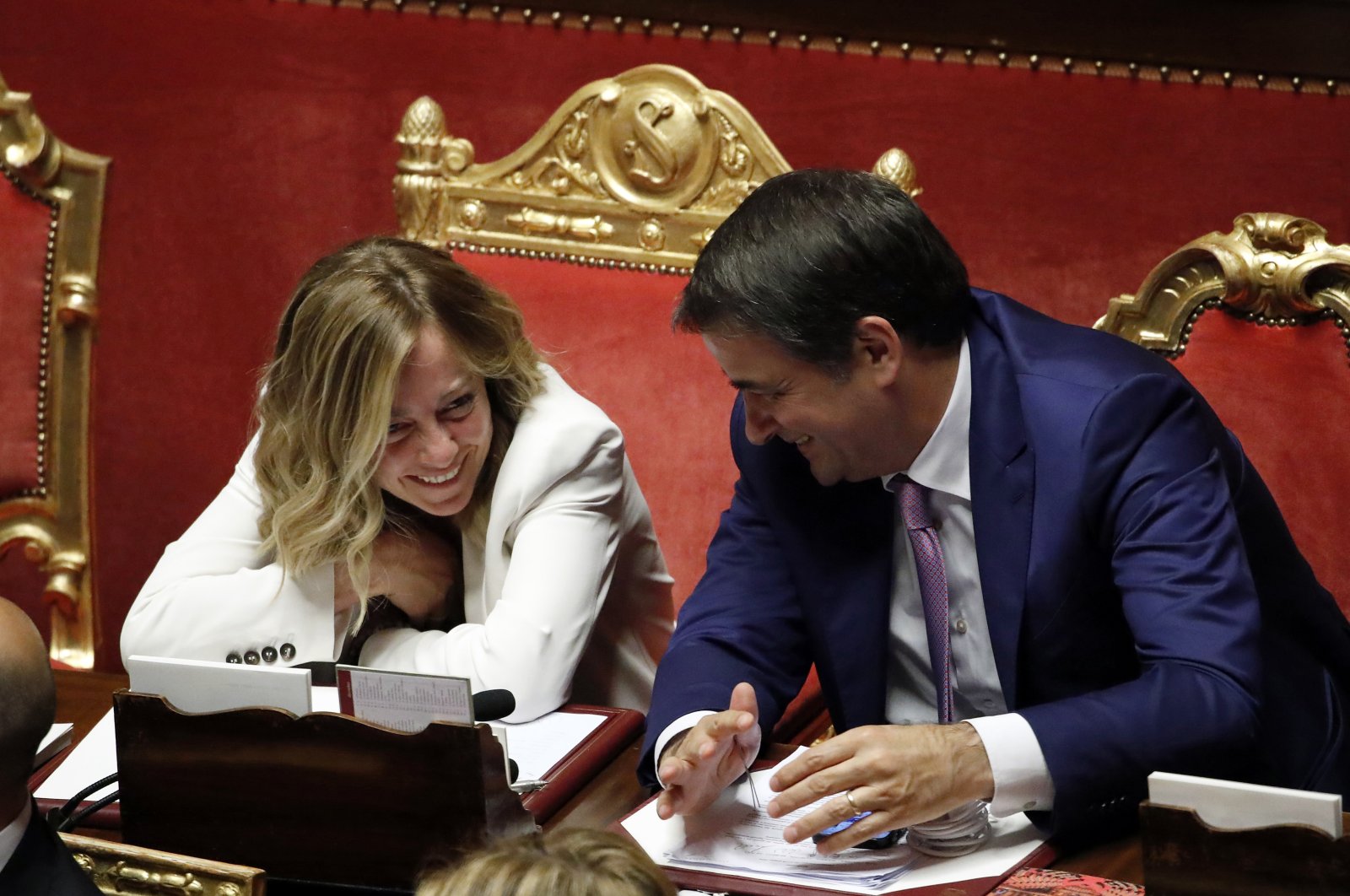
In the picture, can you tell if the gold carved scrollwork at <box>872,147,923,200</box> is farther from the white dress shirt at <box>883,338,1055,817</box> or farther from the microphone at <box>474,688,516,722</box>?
the microphone at <box>474,688,516,722</box>

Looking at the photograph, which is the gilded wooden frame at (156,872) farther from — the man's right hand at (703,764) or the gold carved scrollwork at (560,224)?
the gold carved scrollwork at (560,224)

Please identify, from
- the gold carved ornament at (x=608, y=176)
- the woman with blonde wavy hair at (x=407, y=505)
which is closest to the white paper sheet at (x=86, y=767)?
the woman with blonde wavy hair at (x=407, y=505)

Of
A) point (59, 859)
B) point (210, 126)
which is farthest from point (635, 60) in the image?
point (59, 859)

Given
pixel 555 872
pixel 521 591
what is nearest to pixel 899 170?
pixel 521 591

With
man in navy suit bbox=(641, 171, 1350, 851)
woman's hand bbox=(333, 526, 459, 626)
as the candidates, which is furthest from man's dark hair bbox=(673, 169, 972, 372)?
woman's hand bbox=(333, 526, 459, 626)

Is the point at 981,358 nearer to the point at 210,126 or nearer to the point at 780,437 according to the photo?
the point at 780,437

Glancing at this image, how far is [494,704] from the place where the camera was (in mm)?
1566

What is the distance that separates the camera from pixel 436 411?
209 centimetres

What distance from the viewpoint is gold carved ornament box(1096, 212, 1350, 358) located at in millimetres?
2012

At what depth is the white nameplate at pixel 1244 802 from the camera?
111 cm

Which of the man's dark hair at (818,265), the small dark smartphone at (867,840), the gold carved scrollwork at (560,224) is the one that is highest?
the man's dark hair at (818,265)

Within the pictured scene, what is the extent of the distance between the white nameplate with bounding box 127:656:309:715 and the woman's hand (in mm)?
628

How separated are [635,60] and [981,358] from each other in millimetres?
1495

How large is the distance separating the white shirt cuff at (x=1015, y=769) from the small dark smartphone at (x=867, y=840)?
85mm
